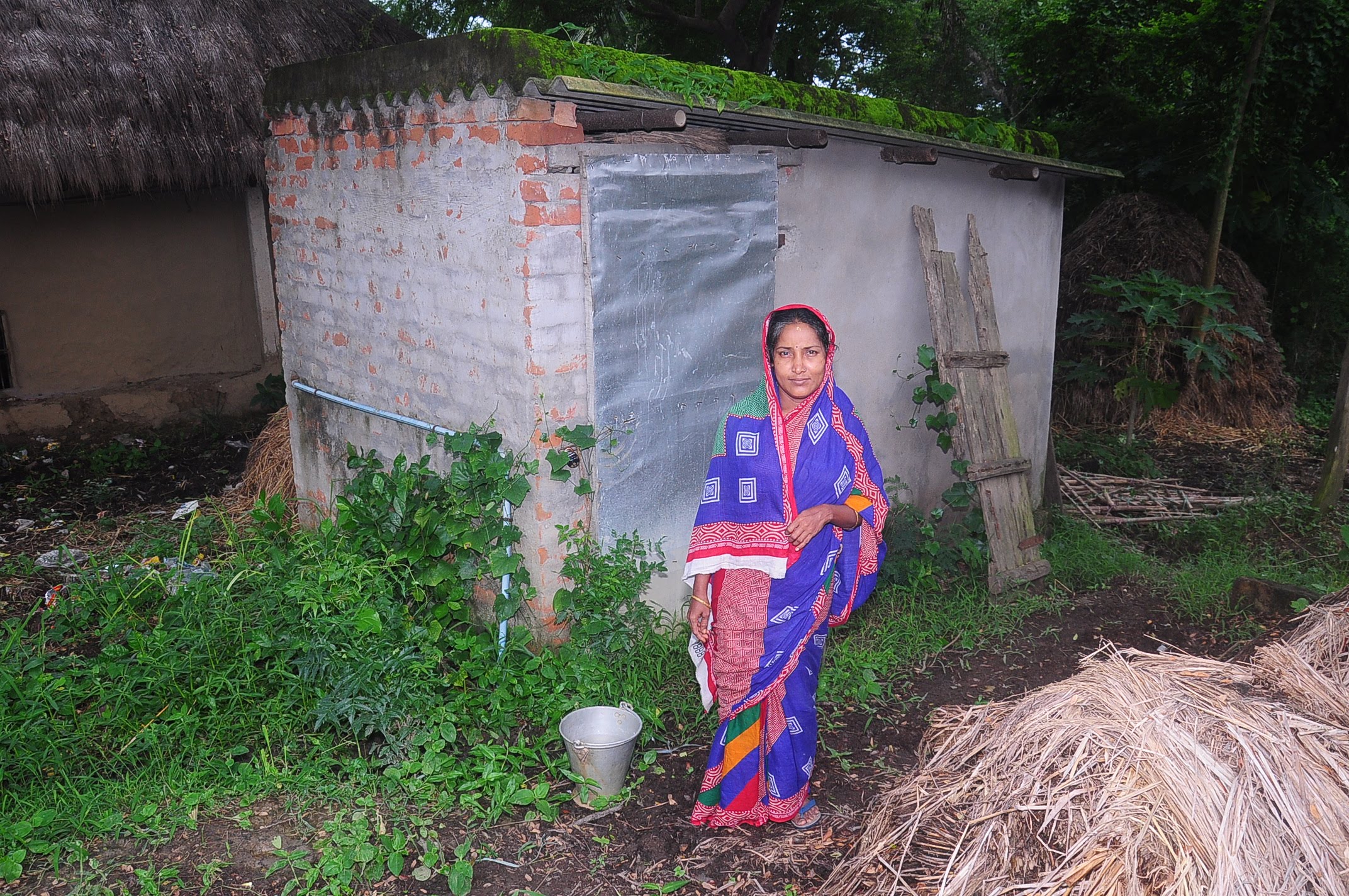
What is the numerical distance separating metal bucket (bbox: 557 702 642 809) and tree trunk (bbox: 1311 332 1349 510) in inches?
211

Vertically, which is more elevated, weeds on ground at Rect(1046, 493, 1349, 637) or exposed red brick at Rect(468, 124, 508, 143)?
exposed red brick at Rect(468, 124, 508, 143)

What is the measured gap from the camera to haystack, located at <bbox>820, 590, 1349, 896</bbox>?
6.16ft

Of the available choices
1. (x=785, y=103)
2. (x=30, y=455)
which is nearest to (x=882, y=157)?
(x=785, y=103)

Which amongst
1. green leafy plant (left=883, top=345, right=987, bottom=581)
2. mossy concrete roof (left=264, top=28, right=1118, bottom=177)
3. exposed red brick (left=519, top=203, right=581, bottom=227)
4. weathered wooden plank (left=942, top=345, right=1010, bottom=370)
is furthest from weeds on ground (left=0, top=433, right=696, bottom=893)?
weathered wooden plank (left=942, top=345, right=1010, bottom=370)

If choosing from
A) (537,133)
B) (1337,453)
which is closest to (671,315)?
(537,133)

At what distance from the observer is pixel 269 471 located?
6.42m

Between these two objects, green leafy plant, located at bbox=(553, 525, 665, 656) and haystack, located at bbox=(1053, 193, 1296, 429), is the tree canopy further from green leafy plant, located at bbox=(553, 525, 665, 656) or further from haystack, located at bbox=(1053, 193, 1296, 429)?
green leafy plant, located at bbox=(553, 525, 665, 656)

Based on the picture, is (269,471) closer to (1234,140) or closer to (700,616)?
(700,616)

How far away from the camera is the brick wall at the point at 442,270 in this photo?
3814 millimetres

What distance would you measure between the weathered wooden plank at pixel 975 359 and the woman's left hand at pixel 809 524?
2.83m

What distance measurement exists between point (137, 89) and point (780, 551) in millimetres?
6566

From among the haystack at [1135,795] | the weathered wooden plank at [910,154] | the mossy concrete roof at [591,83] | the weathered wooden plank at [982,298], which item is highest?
the mossy concrete roof at [591,83]

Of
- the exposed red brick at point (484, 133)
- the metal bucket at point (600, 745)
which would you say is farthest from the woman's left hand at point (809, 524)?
the exposed red brick at point (484, 133)

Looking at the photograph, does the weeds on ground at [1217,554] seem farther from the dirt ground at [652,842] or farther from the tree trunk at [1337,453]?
the dirt ground at [652,842]
